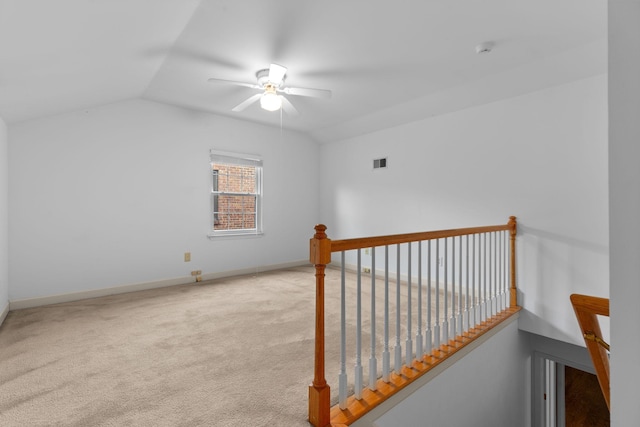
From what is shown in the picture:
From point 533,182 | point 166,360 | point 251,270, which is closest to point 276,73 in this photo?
point 166,360

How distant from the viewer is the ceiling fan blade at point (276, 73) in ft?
8.32

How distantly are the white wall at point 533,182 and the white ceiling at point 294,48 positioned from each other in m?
0.27

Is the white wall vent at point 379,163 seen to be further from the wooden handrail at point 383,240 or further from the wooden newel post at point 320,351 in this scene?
the wooden newel post at point 320,351

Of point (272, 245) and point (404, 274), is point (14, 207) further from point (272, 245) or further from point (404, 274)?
point (404, 274)

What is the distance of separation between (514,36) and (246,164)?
3.55 m

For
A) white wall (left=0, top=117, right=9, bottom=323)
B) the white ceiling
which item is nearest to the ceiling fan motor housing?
the white ceiling

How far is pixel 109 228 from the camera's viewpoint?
3.63 meters

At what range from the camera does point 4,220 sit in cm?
297

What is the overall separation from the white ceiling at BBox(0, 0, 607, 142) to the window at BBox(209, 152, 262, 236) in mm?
1163

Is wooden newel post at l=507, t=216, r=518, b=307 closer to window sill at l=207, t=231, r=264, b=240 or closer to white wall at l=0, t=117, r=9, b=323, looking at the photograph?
window sill at l=207, t=231, r=264, b=240

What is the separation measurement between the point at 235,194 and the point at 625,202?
4.45 m

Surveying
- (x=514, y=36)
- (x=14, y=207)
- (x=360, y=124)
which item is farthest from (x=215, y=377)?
(x=360, y=124)

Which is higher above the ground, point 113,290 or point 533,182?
point 533,182

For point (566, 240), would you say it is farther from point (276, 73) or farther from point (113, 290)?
point (113, 290)
